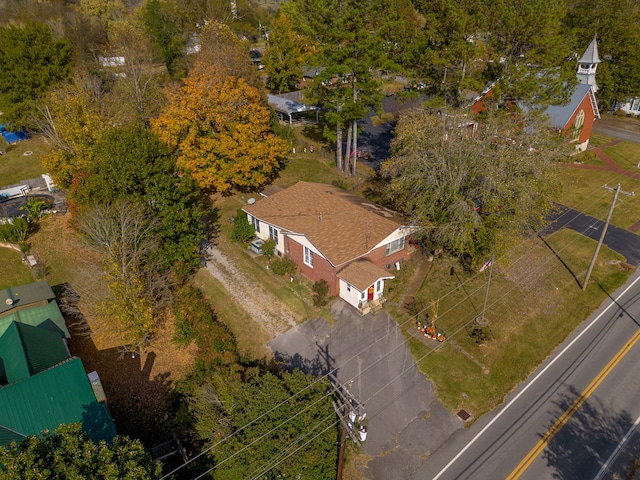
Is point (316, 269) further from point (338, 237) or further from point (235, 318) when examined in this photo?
point (235, 318)

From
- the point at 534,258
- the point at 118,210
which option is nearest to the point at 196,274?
the point at 118,210

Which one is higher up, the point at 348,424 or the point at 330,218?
the point at 330,218

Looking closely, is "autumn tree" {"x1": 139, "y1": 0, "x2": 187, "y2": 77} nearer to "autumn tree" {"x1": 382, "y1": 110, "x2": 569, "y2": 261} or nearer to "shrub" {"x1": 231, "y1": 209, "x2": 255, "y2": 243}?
"shrub" {"x1": 231, "y1": 209, "x2": 255, "y2": 243}

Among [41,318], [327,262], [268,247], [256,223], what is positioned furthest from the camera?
[256,223]

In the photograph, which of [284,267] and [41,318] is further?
[284,267]

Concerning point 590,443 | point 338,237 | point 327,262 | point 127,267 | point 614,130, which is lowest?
point 614,130

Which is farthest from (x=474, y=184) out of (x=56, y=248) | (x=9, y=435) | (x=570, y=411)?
(x=56, y=248)

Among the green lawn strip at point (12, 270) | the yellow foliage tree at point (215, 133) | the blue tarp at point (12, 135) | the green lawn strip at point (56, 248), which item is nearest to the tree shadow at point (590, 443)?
the yellow foliage tree at point (215, 133)

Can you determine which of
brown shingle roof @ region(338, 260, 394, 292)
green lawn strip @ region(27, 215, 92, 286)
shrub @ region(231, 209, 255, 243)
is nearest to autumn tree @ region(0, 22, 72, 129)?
green lawn strip @ region(27, 215, 92, 286)
